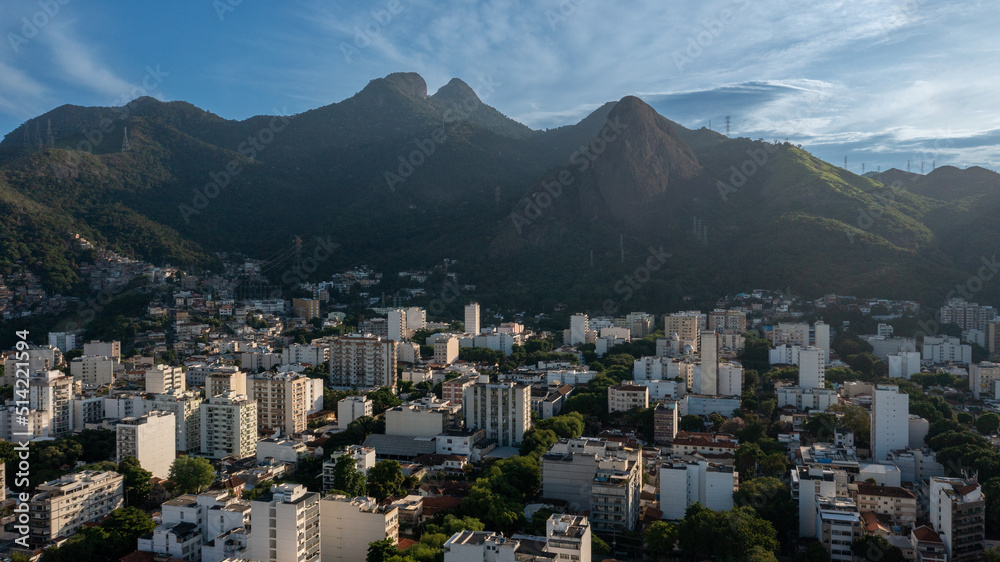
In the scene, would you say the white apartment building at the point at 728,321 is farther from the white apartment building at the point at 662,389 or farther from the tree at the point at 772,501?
the tree at the point at 772,501

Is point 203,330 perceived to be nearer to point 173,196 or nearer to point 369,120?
point 173,196

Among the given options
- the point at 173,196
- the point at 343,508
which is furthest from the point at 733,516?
the point at 173,196

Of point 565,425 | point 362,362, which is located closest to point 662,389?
point 565,425

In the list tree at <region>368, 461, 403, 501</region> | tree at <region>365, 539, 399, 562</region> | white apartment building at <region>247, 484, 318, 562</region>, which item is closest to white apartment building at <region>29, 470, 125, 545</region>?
white apartment building at <region>247, 484, 318, 562</region>

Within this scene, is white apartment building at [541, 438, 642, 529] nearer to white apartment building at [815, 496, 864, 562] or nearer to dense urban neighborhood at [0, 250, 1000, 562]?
dense urban neighborhood at [0, 250, 1000, 562]

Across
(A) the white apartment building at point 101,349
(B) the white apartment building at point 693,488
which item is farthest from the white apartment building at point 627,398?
(A) the white apartment building at point 101,349

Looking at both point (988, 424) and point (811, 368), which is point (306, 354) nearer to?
point (811, 368)
